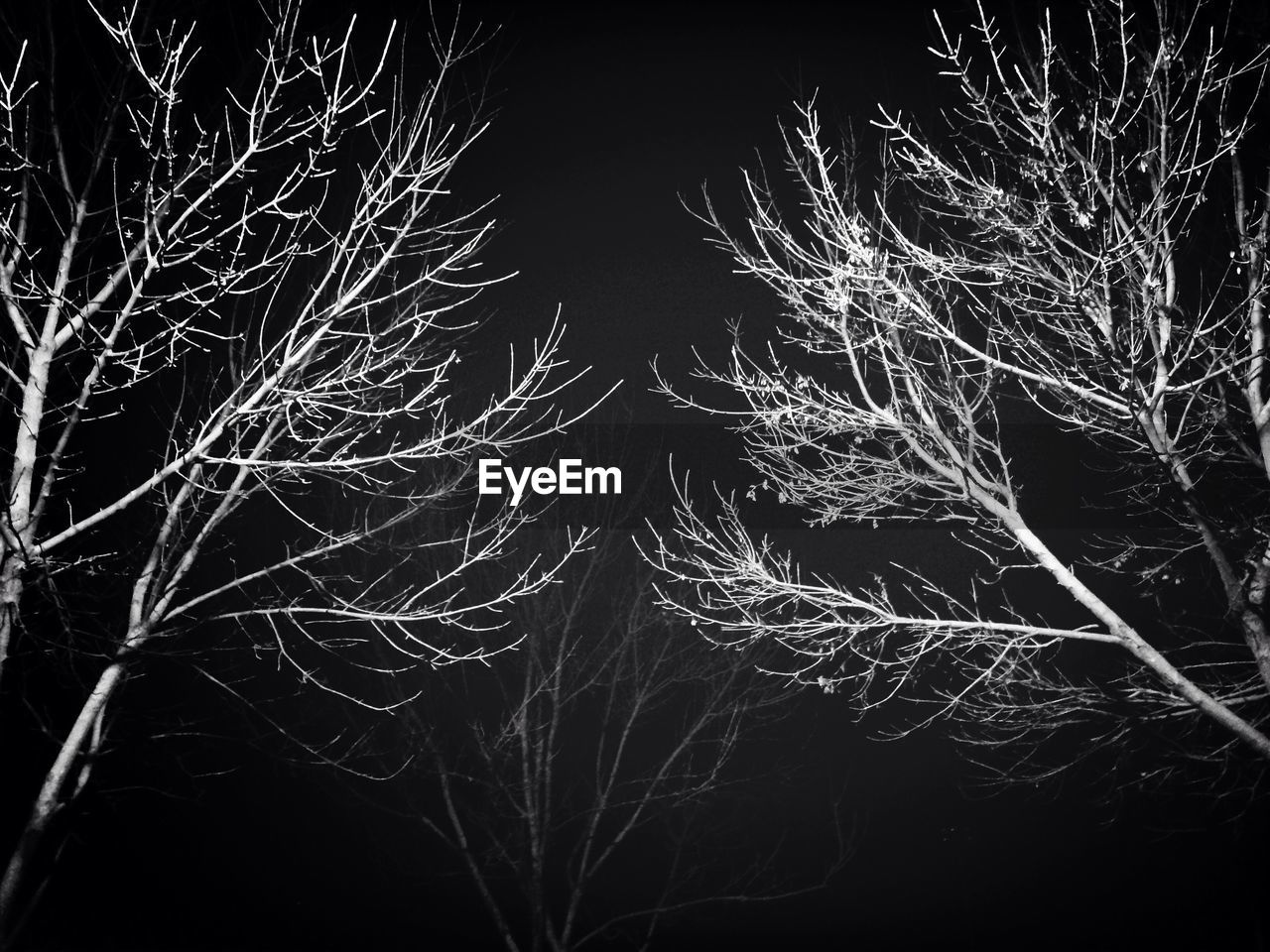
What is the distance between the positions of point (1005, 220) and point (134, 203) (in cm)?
679

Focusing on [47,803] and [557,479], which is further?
[557,479]

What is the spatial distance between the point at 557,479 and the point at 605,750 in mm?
4043

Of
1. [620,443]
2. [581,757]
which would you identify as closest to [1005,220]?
[620,443]

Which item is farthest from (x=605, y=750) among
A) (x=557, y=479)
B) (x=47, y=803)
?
(x=47, y=803)

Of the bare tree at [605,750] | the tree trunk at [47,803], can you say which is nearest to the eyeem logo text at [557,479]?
the bare tree at [605,750]

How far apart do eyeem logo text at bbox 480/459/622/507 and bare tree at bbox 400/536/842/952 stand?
2.54 ft

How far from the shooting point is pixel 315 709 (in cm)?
1238

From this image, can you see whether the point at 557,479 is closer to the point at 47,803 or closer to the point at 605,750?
the point at 605,750

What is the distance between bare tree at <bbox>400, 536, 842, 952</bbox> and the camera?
39.1 ft

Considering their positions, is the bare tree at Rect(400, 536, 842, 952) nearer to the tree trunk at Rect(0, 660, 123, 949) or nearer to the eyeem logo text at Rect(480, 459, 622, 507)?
the eyeem logo text at Rect(480, 459, 622, 507)

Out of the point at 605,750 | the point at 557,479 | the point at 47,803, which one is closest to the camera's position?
the point at 47,803

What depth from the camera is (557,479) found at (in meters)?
11.6

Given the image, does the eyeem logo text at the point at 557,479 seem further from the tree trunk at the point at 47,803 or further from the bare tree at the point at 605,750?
the tree trunk at the point at 47,803

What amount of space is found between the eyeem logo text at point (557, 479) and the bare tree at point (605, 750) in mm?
775
